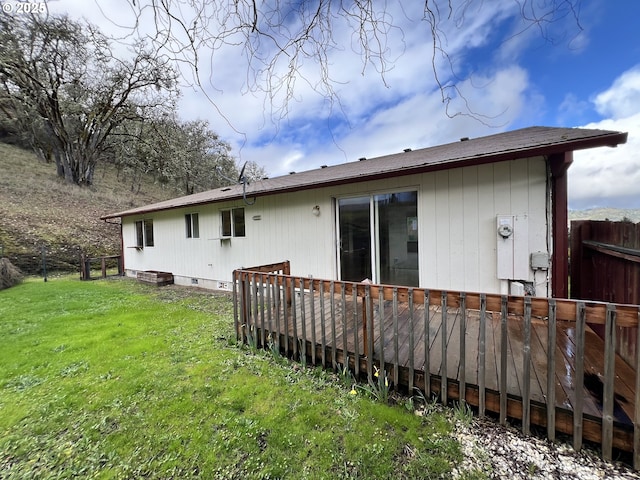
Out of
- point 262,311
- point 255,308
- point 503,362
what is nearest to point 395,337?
point 503,362

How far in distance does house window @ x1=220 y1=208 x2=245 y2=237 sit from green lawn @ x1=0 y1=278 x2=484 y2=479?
12.2ft

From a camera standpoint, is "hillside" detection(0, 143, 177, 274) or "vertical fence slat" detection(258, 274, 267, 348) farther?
"hillside" detection(0, 143, 177, 274)

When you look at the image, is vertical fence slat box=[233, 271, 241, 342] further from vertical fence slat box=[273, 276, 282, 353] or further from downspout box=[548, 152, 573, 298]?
downspout box=[548, 152, 573, 298]

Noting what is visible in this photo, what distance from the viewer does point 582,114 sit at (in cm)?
388

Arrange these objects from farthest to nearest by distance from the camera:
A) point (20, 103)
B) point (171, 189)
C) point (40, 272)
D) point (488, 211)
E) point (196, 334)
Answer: point (171, 189) → point (20, 103) → point (40, 272) → point (196, 334) → point (488, 211)

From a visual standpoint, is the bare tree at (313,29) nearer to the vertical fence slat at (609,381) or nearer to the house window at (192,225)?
the vertical fence slat at (609,381)

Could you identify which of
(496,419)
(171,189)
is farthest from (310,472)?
(171,189)

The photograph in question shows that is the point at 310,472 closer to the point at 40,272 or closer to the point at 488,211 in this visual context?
the point at 488,211

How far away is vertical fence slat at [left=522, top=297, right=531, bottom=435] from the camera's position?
1912mm

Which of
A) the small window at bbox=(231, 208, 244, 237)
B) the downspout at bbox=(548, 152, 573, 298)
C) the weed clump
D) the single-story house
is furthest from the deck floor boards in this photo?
the weed clump

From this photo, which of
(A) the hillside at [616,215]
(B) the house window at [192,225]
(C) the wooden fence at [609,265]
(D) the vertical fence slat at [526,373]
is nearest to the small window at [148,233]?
(B) the house window at [192,225]

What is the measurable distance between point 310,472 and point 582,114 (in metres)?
5.41

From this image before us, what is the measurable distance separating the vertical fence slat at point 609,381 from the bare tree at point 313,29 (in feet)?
5.21

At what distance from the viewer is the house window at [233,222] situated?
7.41m
